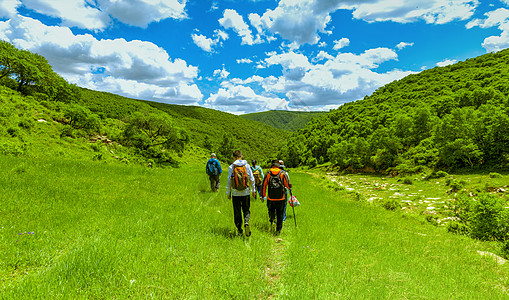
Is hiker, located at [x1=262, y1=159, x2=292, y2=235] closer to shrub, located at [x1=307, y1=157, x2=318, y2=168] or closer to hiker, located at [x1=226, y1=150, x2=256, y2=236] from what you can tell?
hiker, located at [x1=226, y1=150, x2=256, y2=236]

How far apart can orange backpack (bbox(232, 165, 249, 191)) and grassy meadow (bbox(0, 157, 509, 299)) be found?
1.84 metres

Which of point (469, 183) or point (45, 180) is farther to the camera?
point (469, 183)

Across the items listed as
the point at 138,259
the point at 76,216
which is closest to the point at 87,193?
the point at 76,216


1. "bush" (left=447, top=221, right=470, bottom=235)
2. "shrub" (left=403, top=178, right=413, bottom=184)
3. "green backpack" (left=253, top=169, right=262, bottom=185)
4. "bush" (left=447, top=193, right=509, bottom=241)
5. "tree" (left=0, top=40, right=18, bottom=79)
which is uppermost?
"tree" (left=0, top=40, right=18, bottom=79)

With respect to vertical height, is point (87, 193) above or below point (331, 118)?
below

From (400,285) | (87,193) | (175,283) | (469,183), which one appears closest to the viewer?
(175,283)

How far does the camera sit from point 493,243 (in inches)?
371

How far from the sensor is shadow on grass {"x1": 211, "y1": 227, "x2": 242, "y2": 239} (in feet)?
25.0

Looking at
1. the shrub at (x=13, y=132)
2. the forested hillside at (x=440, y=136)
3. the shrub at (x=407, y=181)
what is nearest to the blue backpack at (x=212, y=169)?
the shrub at (x=13, y=132)

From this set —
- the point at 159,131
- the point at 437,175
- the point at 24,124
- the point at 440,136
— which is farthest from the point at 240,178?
the point at 159,131

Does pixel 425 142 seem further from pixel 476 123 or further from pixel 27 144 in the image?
pixel 27 144

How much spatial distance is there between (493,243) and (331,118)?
429 ft

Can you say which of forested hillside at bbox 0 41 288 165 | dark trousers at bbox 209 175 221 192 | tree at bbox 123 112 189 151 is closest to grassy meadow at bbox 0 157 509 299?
dark trousers at bbox 209 175 221 192

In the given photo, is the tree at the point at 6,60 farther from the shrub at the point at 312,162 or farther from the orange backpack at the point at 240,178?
the shrub at the point at 312,162
